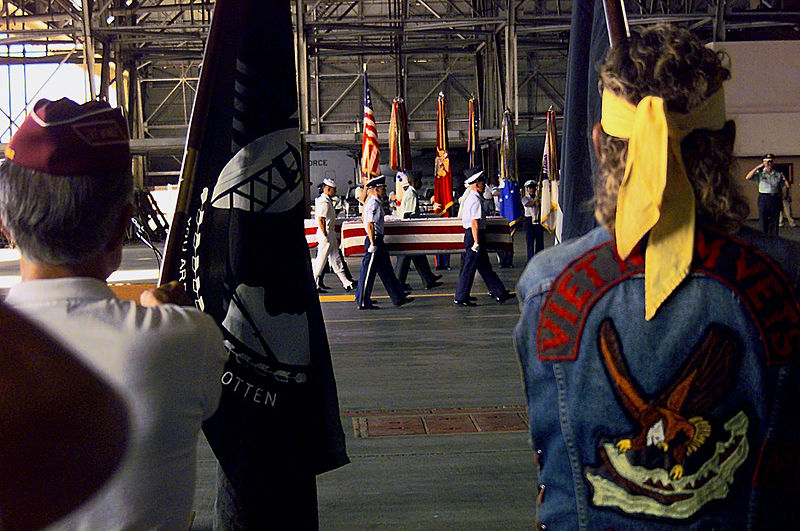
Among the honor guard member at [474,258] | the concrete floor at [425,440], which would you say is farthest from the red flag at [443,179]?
the concrete floor at [425,440]

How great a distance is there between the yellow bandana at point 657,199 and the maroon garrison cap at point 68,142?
0.86 meters

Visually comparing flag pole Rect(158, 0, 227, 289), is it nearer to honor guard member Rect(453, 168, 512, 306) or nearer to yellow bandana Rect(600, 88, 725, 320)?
yellow bandana Rect(600, 88, 725, 320)

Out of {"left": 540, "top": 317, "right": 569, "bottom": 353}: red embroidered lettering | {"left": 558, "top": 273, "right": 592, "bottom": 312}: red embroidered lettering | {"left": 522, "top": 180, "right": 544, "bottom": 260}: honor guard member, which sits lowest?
{"left": 522, "top": 180, "right": 544, "bottom": 260}: honor guard member

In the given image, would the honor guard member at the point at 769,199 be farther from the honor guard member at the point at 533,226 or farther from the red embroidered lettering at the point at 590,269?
the red embroidered lettering at the point at 590,269

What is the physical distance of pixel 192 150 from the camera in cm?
255

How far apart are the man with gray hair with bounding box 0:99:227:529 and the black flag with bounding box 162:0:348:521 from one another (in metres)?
1.16

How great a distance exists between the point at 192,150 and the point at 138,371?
4.42 ft

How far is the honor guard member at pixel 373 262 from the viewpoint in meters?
11.5

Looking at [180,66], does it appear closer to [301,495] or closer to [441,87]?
[441,87]

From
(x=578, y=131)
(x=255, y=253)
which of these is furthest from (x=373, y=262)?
(x=255, y=253)

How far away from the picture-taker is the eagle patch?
150 centimetres

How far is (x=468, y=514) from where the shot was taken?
4.05 meters

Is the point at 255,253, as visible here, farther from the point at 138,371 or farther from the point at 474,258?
the point at 474,258

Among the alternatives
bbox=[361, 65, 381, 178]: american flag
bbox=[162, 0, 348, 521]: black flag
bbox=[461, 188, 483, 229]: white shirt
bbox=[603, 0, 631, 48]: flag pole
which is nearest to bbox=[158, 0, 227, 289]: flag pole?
bbox=[162, 0, 348, 521]: black flag
